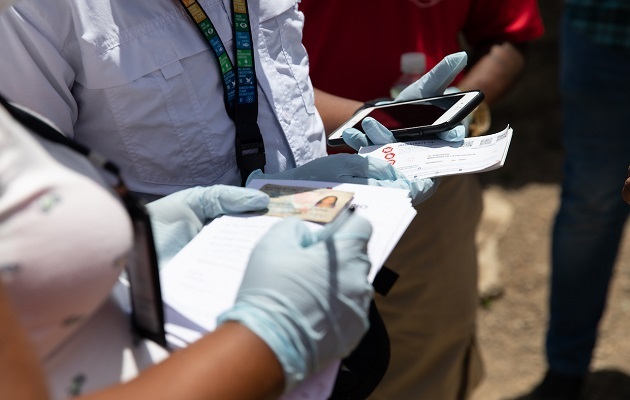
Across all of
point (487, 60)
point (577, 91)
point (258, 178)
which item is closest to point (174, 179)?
point (258, 178)

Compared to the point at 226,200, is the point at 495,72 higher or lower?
lower

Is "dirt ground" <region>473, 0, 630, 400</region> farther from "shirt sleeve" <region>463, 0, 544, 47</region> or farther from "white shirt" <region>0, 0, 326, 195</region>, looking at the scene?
"white shirt" <region>0, 0, 326, 195</region>

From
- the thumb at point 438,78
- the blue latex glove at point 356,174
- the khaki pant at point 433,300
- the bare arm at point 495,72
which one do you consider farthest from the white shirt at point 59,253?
the bare arm at point 495,72

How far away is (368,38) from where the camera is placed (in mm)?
1903

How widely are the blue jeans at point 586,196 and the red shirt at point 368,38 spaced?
1.77ft

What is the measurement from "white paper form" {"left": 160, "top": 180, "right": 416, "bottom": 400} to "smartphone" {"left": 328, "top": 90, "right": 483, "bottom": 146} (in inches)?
11.6

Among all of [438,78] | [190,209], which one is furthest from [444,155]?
[190,209]

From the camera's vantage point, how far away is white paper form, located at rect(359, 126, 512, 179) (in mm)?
1264

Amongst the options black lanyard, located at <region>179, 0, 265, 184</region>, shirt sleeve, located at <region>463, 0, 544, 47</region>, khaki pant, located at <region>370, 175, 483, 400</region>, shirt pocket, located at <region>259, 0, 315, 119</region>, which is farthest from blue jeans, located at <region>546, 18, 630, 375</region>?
black lanyard, located at <region>179, 0, 265, 184</region>

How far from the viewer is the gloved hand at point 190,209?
43.2 inches

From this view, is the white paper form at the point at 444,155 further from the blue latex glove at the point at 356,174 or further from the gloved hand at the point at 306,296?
the gloved hand at the point at 306,296

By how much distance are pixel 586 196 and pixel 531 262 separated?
0.96 m

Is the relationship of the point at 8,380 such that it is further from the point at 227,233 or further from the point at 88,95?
the point at 88,95

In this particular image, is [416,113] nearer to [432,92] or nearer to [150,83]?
[432,92]
